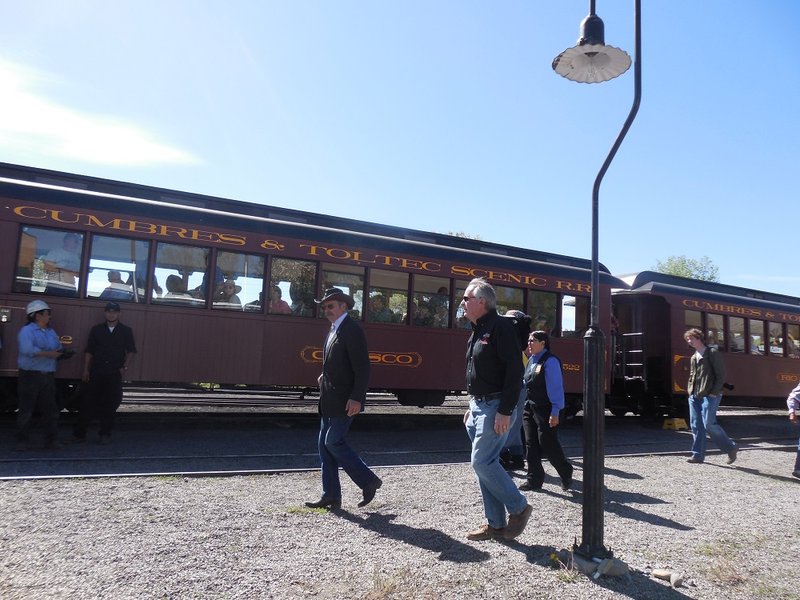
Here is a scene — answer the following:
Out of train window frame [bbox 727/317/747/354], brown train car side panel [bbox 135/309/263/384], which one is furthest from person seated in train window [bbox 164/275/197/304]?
train window frame [bbox 727/317/747/354]

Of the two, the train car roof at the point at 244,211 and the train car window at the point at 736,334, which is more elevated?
the train car roof at the point at 244,211

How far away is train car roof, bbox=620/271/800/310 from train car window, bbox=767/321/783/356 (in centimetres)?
48

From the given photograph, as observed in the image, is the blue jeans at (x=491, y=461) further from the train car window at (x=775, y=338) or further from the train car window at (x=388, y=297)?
the train car window at (x=775, y=338)

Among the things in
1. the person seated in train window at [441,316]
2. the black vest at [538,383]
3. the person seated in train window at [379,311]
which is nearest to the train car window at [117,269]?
the person seated in train window at [379,311]

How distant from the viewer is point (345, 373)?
4652 mm

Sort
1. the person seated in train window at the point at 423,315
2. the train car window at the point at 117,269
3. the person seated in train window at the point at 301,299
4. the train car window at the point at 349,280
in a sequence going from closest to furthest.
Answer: the train car window at the point at 117,269
the person seated in train window at the point at 301,299
the train car window at the point at 349,280
the person seated in train window at the point at 423,315

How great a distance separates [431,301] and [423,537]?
6.27 m

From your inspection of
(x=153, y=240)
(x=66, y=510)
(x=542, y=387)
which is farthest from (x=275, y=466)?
(x=153, y=240)

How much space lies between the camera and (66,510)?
14.2ft

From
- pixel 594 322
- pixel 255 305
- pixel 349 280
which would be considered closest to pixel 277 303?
pixel 255 305

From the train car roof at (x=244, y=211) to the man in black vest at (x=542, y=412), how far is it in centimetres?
471

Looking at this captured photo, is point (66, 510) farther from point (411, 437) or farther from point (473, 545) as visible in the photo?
point (411, 437)

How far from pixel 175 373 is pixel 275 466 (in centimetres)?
268

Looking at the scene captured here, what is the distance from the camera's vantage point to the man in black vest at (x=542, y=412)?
564 centimetres
